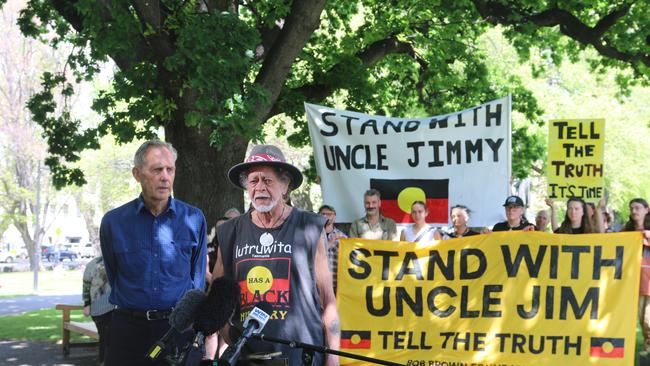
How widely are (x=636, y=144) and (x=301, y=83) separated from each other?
81.8 feet

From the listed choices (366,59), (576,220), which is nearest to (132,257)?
(576,220)

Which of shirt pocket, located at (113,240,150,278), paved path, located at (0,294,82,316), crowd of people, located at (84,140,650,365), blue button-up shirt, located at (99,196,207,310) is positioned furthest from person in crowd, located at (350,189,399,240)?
paved path, located at (0,294,82,316)

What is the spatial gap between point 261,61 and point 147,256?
1158cm

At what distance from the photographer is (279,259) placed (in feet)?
14.9

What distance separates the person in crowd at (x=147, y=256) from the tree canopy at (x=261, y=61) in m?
6.52

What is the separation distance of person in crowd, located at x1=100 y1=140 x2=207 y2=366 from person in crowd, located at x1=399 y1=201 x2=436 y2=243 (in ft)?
20.2

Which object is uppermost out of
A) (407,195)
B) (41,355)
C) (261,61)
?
(261,61)

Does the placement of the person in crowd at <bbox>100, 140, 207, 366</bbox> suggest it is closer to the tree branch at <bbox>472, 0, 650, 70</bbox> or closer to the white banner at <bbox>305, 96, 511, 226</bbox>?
the white banner at <bbox>305, 96, 511, 226</bbox>

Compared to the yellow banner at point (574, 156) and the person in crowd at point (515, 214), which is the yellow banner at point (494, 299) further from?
the yellow banner at point (574, 156)

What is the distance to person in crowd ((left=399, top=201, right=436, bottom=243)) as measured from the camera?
36.4ft

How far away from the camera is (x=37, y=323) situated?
19906mm

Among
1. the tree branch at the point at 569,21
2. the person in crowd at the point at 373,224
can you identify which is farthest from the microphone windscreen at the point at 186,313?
the tree branch at the point at 569,21

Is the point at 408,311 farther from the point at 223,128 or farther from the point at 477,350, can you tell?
the point at 223,128

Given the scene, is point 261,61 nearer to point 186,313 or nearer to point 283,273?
point 283,273
